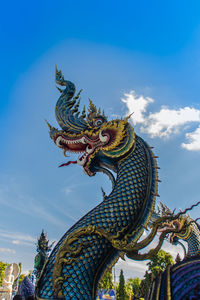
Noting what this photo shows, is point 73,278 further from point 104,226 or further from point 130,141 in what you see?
point 130,141

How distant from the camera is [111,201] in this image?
17.4 ft

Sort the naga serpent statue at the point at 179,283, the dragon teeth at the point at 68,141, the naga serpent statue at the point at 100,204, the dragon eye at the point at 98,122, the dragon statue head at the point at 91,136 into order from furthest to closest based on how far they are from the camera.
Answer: the dragon eye at the point at 98,122, the dragon teeth at the point at 68,141, the dragon statue head at the point at 91,136, the naga serpent statue at the point at 100,204, the naga serpent statue at the point at 179,283

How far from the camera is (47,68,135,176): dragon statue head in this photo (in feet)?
20.7

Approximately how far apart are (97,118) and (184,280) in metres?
5.25

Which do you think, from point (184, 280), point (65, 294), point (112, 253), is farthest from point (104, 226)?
point (184, 280)

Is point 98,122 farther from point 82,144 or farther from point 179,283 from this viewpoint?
point 179,283

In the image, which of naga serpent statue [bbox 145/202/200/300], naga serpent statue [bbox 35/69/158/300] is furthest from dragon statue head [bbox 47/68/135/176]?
naga serpent statue [bbox 145/202/200/300]

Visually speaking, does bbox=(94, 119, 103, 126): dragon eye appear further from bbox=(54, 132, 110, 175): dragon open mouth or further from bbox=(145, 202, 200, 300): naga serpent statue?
bbox=(145, 202, 200, 300): naga serpent statue

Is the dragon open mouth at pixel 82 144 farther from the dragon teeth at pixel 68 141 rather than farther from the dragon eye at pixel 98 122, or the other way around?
the dragon eye at pixel 98 122

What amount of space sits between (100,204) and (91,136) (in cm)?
227

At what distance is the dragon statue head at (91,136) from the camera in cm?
630

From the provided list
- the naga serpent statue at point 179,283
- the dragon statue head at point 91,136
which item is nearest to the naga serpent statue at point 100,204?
the dragon statue head at point 91,136

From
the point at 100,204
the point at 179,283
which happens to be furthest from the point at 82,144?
the point at 179,283

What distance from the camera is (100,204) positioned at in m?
5.38
